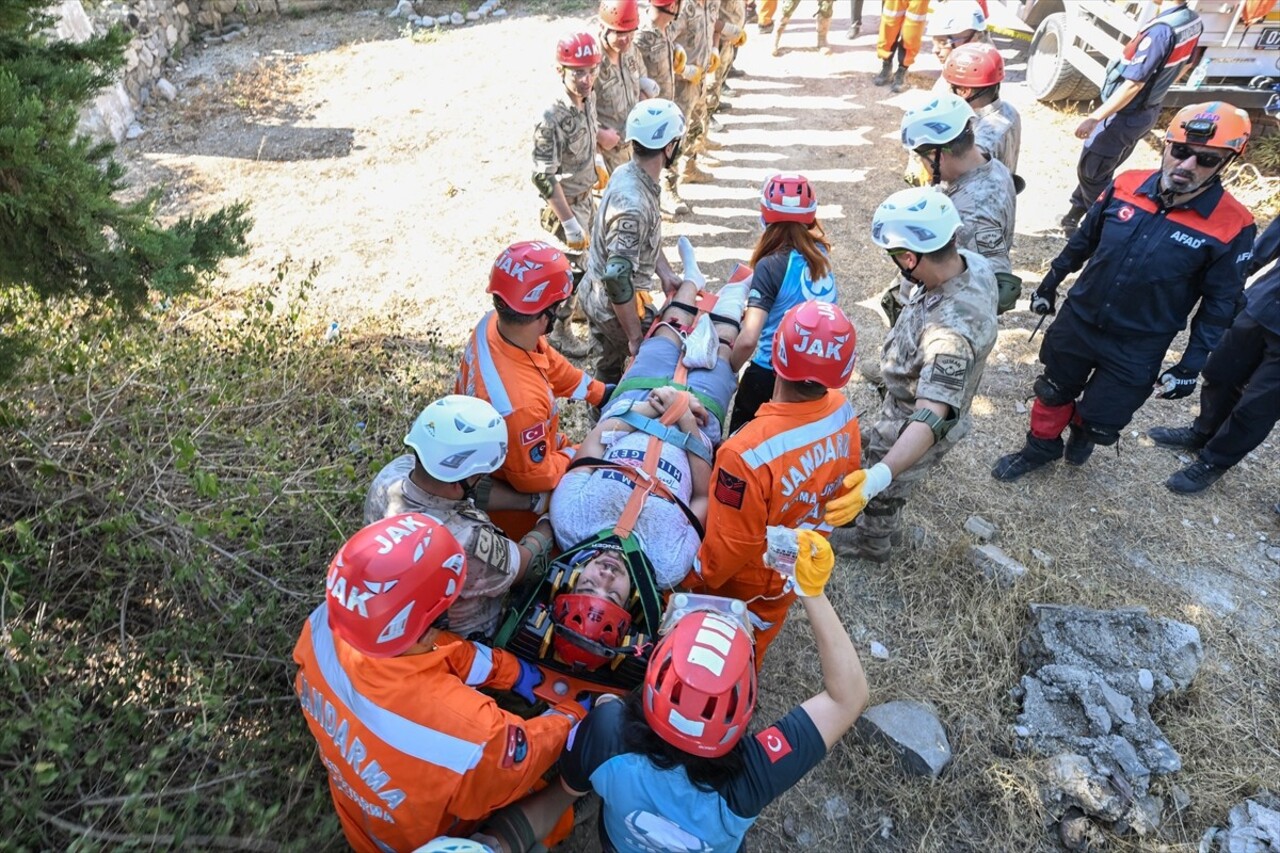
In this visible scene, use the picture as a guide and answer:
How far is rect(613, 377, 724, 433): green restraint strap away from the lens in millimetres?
3732

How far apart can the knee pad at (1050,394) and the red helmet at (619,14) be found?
12.9ft

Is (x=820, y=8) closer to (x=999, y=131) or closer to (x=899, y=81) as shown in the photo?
(x=899, y=81)

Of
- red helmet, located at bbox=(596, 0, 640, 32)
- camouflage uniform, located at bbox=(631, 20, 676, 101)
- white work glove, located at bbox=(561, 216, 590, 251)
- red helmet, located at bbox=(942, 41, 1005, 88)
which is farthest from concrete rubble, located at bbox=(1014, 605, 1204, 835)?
camouflage uniform, located at bbox=(631, 20, 676, 101)

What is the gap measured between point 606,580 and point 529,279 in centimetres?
134

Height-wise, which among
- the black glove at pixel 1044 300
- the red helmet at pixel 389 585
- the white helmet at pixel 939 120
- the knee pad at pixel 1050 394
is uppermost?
the white helmet at pixel 939 120

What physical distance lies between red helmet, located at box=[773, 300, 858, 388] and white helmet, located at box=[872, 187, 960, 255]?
2.16 feet

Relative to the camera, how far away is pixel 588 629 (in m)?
2.58

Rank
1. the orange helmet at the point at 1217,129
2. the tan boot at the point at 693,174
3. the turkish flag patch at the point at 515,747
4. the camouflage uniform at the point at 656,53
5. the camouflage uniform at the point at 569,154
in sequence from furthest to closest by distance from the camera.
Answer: the tan boot at the point at 693,174 < the camouflage uniform at the point at 656,53 < the camouflage uniform at the point at 569,154 < the orange helmet at the point at 1217,129 < the turkish flag patch at the point at 515,747

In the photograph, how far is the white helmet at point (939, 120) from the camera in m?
3.86

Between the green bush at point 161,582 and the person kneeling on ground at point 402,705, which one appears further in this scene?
the green bush at point 161,582

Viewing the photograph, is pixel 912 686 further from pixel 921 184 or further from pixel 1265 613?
pixel 921 184

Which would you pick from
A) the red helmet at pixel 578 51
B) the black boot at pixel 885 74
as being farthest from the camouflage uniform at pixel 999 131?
the black boot at pixel 885 74

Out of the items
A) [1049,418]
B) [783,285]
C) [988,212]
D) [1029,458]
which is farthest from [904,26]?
[783,285]

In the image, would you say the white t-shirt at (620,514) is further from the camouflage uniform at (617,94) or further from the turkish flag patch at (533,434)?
the camouflage uniform at (617,94)
